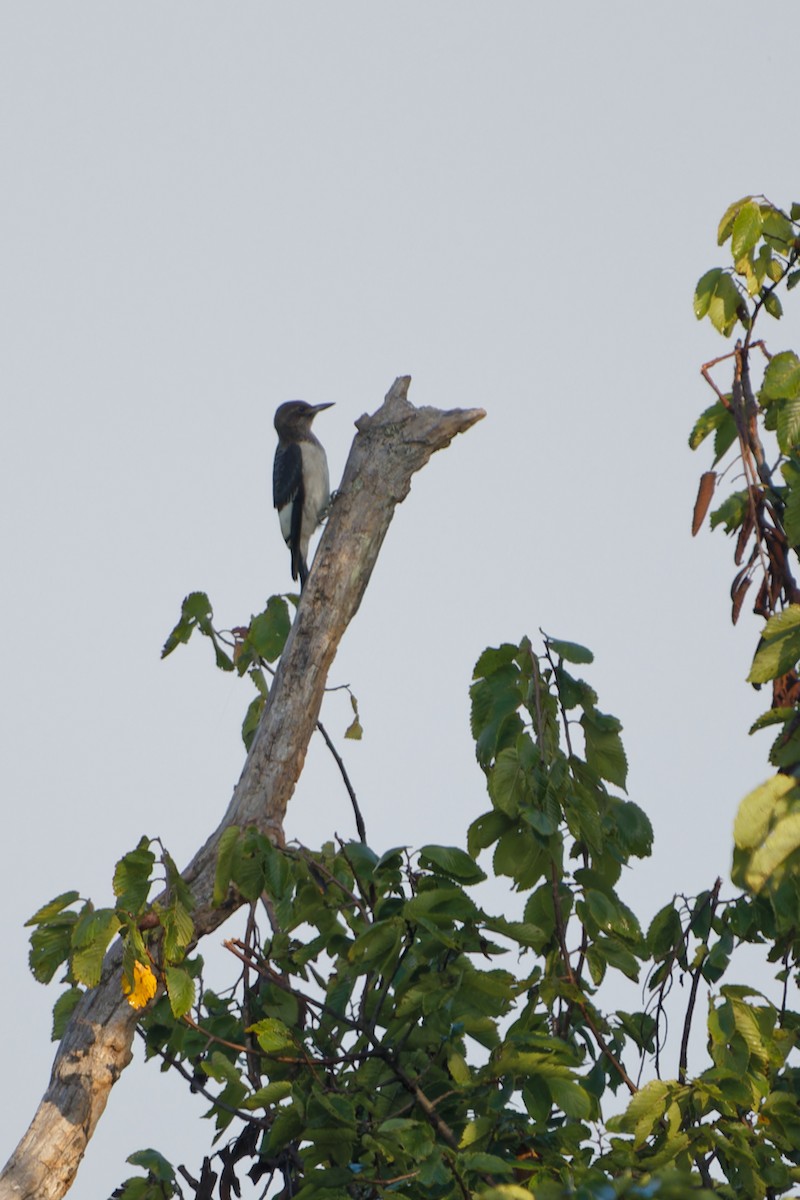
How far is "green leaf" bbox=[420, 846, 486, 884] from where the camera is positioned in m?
3.29

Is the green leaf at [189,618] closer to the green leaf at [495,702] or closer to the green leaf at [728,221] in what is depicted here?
the green leaf at [495,702]

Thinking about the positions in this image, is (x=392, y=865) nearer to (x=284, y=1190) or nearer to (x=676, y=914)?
(x=676, y=914)

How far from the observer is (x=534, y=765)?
3.47 meters

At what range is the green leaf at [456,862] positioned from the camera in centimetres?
329

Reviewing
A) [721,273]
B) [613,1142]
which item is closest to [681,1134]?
[613,1142]

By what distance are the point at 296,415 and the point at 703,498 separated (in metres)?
7.92

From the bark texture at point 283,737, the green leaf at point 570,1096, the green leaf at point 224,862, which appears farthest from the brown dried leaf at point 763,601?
the bark texture at point 283,737

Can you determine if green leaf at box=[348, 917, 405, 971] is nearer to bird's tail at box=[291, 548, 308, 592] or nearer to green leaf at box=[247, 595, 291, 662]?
green leaf at box=[247, 595, 291, 662]

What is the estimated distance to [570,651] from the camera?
3.65m

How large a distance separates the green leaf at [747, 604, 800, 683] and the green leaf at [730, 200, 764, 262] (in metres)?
1.50

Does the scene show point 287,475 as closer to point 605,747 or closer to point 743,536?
point 605,747

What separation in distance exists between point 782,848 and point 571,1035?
238 centimetres

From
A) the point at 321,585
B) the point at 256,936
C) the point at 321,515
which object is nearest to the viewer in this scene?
the point at 256,936

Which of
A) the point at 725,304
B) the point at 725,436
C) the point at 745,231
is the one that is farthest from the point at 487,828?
the point at 745,231
